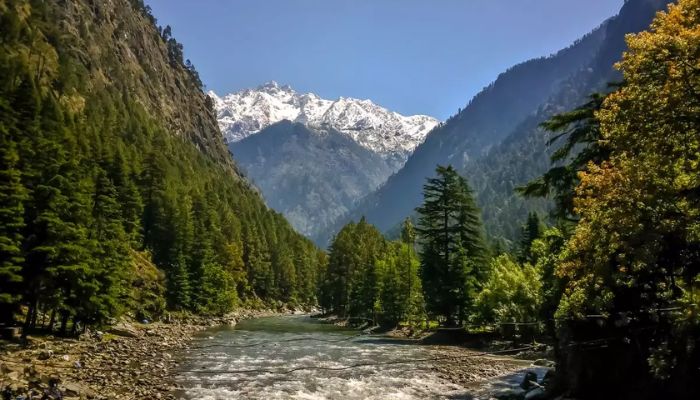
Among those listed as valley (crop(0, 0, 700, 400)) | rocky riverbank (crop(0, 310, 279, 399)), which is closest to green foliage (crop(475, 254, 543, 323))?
valley (crop(0, 0, 700, 400))

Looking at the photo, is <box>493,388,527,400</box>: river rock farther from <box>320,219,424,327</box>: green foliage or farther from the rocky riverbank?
<box>320,219,424,327</box>: green foliage

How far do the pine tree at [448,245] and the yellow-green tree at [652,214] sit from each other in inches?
1300

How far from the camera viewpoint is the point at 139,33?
179000 mm

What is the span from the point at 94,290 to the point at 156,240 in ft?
153

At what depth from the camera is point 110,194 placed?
5731 cm

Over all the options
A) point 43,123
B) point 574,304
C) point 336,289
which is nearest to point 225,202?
point 336,289

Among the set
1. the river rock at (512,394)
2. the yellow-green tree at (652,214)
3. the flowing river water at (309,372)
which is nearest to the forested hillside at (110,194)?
the flowing river water at (309,372)

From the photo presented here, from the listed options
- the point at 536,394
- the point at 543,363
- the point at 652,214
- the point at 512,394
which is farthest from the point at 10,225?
the point at 543,363

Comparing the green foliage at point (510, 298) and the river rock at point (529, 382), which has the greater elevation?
the green foliage at point (510, 298)

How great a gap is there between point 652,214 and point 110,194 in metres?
56.7

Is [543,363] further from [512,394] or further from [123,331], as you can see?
[123,331]

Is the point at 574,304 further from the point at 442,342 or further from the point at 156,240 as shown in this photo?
the point at 156,240

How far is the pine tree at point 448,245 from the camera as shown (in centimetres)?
5322

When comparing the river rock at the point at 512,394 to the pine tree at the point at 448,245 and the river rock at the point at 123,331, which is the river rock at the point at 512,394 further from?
the river rock at the point at 123,331
